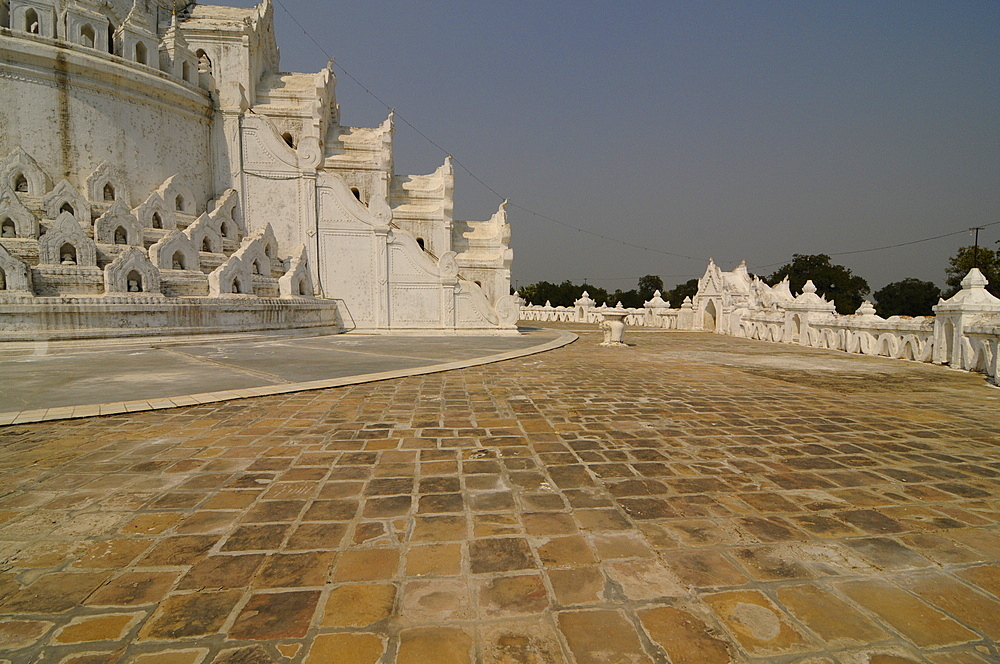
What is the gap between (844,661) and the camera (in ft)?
5.89

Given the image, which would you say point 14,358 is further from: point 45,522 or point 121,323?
point 45,522

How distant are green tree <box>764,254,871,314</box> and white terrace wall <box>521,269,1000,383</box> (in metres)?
46.1

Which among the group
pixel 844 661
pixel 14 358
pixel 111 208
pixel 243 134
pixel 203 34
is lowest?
pixel 844 661

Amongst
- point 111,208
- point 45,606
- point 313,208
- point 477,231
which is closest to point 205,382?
point 45,606

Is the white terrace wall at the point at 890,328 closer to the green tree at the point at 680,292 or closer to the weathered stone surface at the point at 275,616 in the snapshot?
the weathered stone surface at the point at 275,616

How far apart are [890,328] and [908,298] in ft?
202

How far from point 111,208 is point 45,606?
16.4 metres

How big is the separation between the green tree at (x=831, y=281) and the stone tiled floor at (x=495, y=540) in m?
64.9

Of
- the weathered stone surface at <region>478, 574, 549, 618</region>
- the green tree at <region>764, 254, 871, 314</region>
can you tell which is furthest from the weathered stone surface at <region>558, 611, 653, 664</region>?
the green tree at <region>764, 254, 871, 314</region>

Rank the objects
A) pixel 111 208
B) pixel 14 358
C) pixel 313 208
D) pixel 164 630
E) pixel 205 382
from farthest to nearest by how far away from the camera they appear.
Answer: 1. pixel 313 208
2. pixel 111 208
3. pixel 14 358
4. pixel 205 382
5. pixel 164 630

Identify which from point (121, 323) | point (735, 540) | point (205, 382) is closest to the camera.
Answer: point (735, 540)

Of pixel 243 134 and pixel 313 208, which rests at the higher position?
pixel 243 134

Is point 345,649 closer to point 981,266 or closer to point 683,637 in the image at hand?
point 683,637

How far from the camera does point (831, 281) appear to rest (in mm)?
61438
